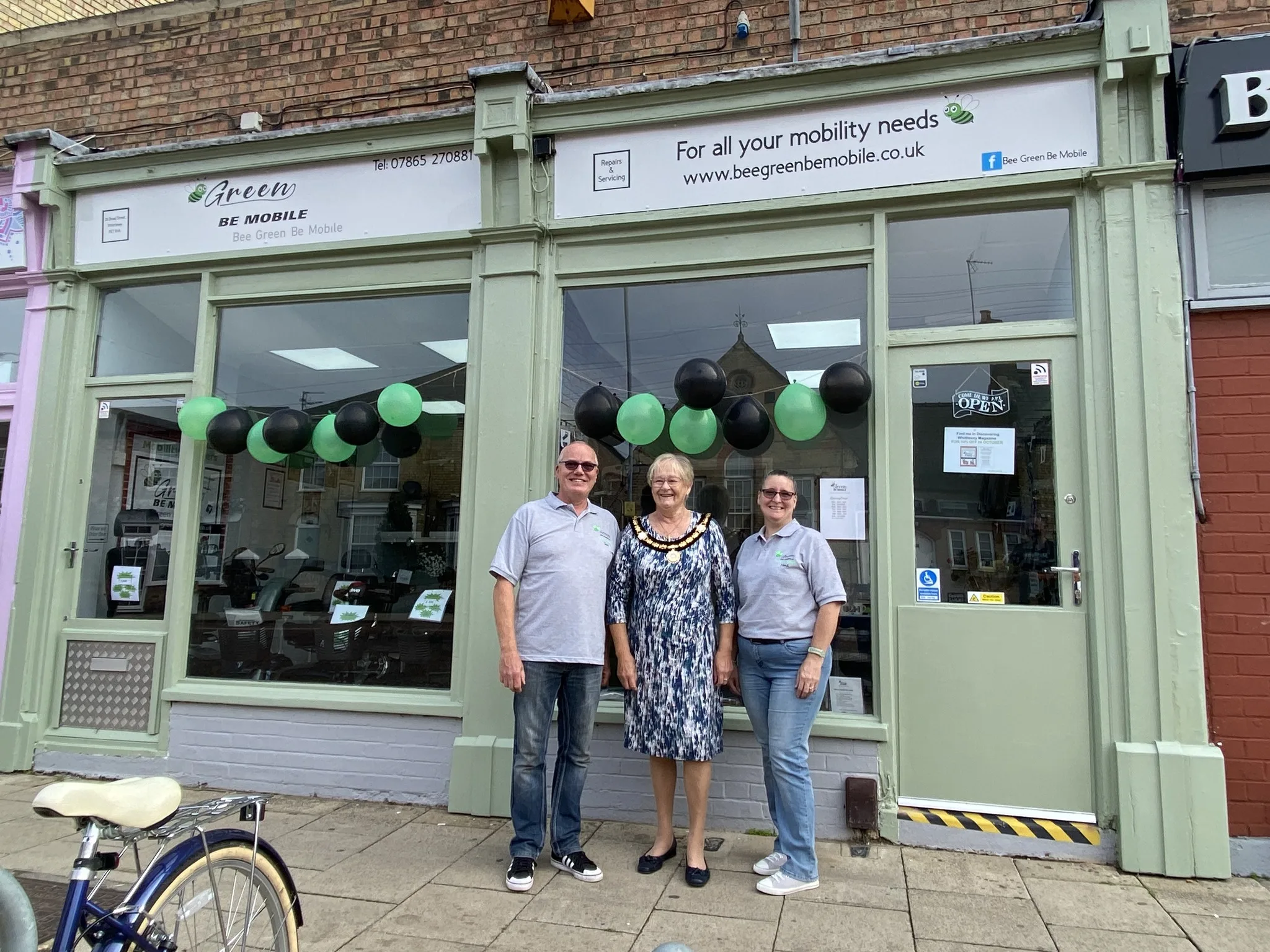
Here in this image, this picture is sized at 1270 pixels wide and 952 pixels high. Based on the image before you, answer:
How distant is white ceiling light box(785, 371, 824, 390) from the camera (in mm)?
4637

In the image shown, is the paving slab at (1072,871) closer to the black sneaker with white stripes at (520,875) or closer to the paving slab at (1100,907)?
the paving slab at (1100,907)

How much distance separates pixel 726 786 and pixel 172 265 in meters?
4.89

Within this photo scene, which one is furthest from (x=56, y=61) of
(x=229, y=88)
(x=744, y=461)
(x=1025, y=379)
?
(x=1025, y=379)

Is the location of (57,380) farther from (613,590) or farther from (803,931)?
(803,931)

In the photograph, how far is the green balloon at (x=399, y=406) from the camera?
507cm

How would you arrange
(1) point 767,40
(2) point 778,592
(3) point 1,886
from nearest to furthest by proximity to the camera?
(3) point 1,886 → (2) point 778,592 → (1) point 767,40

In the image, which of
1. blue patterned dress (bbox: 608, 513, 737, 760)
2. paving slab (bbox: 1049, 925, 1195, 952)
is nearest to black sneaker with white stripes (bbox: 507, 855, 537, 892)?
blue patterned dress (bbox: 608, 513, 737, 760)

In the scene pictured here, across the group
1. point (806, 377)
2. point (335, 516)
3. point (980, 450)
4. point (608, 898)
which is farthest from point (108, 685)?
point (980, 450)

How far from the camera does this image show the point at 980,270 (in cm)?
451

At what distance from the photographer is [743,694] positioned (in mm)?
3896

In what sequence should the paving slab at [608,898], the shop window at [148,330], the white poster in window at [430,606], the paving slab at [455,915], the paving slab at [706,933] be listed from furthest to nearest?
the shop window at [148,330], the white poster in window at [430,606], the paving slab at [608,898], the paving slab at [455,915], the paving slab at [706,933]

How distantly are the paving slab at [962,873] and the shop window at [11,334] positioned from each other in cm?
655

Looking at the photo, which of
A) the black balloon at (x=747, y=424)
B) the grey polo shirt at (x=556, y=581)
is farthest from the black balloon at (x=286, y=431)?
the black balloon at (x=747, y=424)

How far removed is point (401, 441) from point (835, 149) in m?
3.13
